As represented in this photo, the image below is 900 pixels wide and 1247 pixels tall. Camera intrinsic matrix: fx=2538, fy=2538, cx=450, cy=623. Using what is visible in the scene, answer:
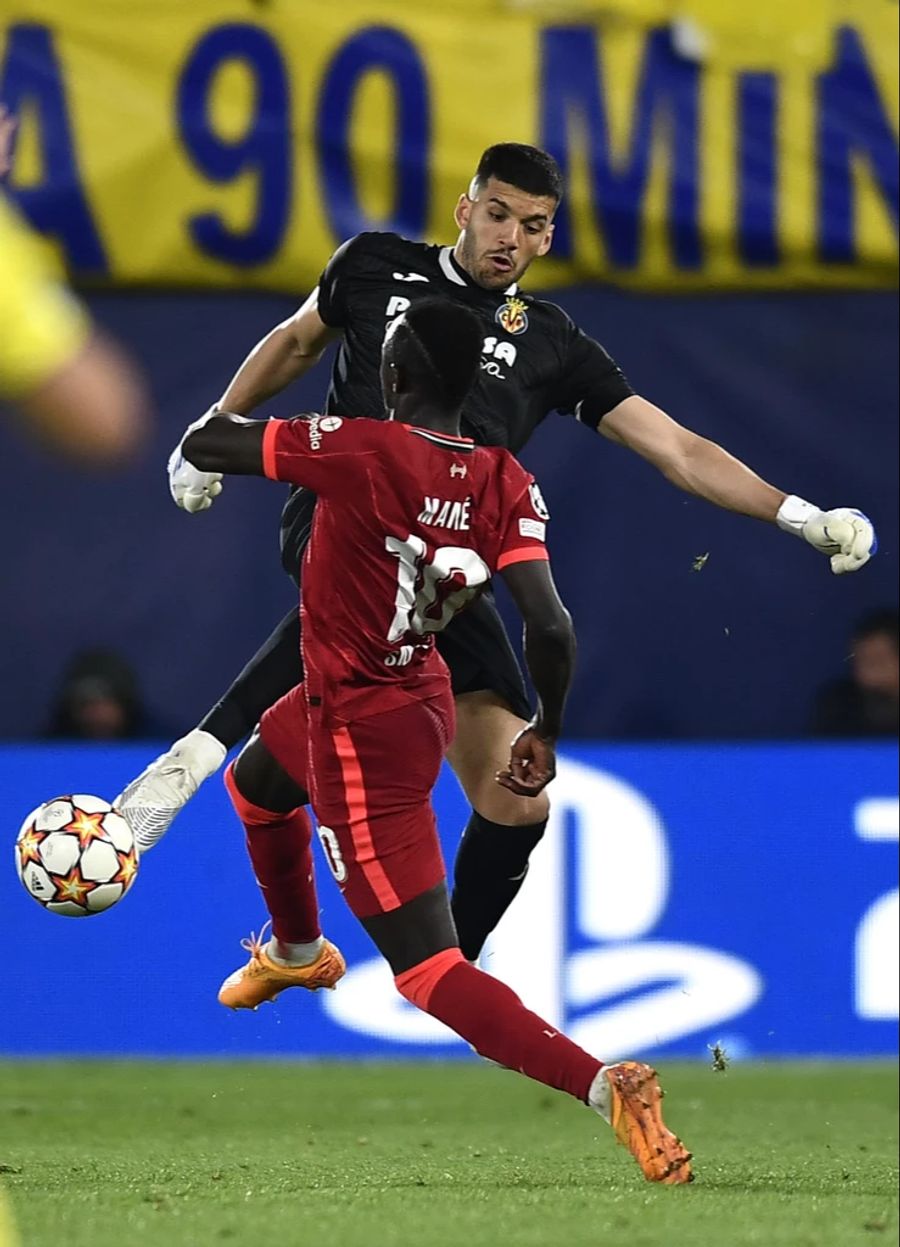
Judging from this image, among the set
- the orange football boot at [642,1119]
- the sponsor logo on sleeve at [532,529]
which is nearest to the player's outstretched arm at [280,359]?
the sponsor logo on sleeve at [532,529]

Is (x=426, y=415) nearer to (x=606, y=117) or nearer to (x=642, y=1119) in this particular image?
(x=642, y=1119)

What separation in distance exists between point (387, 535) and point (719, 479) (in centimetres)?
120

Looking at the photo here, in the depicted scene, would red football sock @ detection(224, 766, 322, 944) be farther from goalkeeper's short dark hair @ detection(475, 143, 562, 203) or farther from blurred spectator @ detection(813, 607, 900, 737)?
blurred spectator @ detection(813, 607, 900, 737)

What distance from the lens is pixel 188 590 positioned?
9.53 metres

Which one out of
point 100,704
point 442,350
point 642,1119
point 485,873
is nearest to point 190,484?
point 442,350

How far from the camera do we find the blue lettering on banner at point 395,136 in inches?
356

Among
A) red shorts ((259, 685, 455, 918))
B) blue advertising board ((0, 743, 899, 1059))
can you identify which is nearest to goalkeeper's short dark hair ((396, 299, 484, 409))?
red shorts ((259, 685, 455, 918))

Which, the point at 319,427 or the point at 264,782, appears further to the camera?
the point at 264,782

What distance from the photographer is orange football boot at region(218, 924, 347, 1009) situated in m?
6.19

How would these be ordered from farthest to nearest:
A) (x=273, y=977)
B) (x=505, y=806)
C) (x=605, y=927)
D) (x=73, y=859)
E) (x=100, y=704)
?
(x=100, y=704) < (x=605, y=927) < (x=273, y=977) < (x=505, y=806) < (x=73, y=859)

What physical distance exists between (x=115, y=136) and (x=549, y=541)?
2.15 m

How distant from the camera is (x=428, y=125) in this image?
29.7 ft

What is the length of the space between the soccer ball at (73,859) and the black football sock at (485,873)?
2.86ft

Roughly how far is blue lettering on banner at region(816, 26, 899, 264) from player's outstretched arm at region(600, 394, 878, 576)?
338 centimetres
